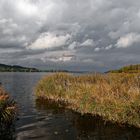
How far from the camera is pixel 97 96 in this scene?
29.6 m

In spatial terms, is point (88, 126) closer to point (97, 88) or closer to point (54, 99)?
point (97, 88)

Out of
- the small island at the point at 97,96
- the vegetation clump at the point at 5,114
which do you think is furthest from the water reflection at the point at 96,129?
the vegetation clump at the point at 5,114

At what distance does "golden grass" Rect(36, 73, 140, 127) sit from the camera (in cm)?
2511

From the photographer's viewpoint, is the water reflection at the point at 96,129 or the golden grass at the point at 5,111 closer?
the golden grass at the point at 5,111

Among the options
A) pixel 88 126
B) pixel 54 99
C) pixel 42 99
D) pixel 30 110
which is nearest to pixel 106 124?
pixel 88 126

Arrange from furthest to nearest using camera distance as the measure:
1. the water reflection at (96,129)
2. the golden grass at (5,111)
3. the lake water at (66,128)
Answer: the lake water at (66,128) → the water reflection at (96,129) → the golden grass at (5,111)

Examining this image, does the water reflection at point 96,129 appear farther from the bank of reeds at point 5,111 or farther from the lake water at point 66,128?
the bank of reeds at point 5,111

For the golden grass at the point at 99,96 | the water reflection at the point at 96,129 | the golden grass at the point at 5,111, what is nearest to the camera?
the golden grass at the point at 5,111

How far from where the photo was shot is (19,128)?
25609 millimetres

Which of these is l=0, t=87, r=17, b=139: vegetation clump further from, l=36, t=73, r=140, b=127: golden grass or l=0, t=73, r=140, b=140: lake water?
l=36, t=73, r=140, b=127: golden grass

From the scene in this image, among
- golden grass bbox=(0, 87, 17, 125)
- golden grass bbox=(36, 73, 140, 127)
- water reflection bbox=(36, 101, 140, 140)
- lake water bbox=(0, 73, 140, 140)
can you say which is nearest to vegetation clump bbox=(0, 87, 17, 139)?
golden grass bbox=(0, 87, 17, 125)

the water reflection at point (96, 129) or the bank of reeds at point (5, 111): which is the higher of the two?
the bank of reeds at point (5, 111)

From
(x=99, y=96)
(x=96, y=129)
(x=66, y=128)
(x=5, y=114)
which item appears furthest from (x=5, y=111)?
(x=99, y=96)

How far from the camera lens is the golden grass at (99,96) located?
25114 millimetres
